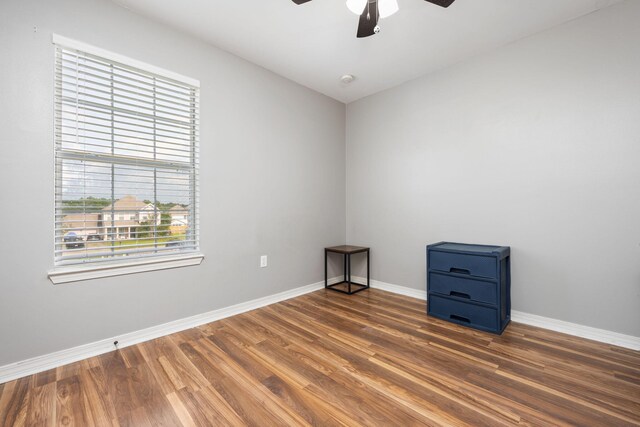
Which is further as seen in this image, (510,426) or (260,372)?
(260,372)

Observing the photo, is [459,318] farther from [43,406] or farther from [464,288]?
[43,406]

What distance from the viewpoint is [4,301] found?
167cm

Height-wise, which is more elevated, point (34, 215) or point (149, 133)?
point (149, 133)

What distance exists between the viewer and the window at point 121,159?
1896 millimetres

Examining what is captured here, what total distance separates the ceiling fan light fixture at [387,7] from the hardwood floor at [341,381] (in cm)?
235

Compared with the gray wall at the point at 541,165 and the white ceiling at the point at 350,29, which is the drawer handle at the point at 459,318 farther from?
the white ceiling at the point at 350,29

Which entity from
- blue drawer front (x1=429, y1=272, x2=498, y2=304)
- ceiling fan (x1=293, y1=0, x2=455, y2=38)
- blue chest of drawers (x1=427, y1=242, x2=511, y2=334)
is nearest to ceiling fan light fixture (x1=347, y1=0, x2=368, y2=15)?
ceiling fan (x1=293, y1=0, x2=455, y2=38)

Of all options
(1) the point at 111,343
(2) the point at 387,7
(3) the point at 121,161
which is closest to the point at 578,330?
(2) the point at 387,7

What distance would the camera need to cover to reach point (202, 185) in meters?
2.53

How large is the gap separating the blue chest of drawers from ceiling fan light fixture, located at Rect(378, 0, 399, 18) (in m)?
1.95

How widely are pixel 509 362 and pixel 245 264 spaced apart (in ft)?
7.49

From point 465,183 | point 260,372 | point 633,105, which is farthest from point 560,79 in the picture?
point 260,372

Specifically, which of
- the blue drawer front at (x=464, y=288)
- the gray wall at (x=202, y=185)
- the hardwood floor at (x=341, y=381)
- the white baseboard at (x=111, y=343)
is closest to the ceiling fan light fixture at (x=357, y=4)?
the gray wall at (x=202, y=185)

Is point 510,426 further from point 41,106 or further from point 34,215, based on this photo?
point 41,106
